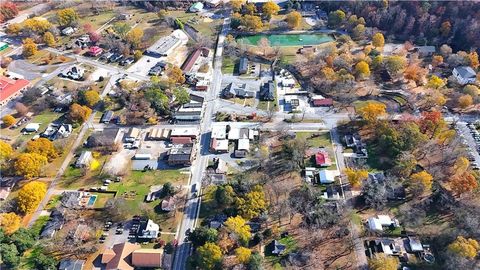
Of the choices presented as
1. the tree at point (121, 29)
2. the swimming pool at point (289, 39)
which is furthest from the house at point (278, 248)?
the tree at point (121, 29)

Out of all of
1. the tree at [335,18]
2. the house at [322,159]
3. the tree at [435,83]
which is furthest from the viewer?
the tree at [335,18]

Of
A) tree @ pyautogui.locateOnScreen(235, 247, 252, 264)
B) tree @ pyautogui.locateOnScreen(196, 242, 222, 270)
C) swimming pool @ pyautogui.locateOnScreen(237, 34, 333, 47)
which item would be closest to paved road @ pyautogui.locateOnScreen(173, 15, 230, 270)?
tree @ pyautogui.locateOnScreen(196, 242, 222, 270)

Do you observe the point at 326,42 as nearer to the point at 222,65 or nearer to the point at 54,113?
the point at 222,65

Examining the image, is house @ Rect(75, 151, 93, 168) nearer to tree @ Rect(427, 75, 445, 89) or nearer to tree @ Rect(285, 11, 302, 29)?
tree @ Rect(285, 11, 302, 29)

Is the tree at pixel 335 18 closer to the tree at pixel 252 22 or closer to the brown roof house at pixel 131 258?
the tree at pixel 252 22

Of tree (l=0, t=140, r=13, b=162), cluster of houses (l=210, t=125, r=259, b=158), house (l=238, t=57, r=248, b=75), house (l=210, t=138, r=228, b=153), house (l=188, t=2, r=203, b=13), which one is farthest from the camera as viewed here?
house (l=188, t=2, r=203, b=13)

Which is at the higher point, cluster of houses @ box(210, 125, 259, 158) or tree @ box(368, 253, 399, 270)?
cluster of houses @ box(210, 125, 259, 158)

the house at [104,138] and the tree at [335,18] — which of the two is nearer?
the house at [104,138]

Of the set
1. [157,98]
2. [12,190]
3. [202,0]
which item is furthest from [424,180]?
[202,0]
